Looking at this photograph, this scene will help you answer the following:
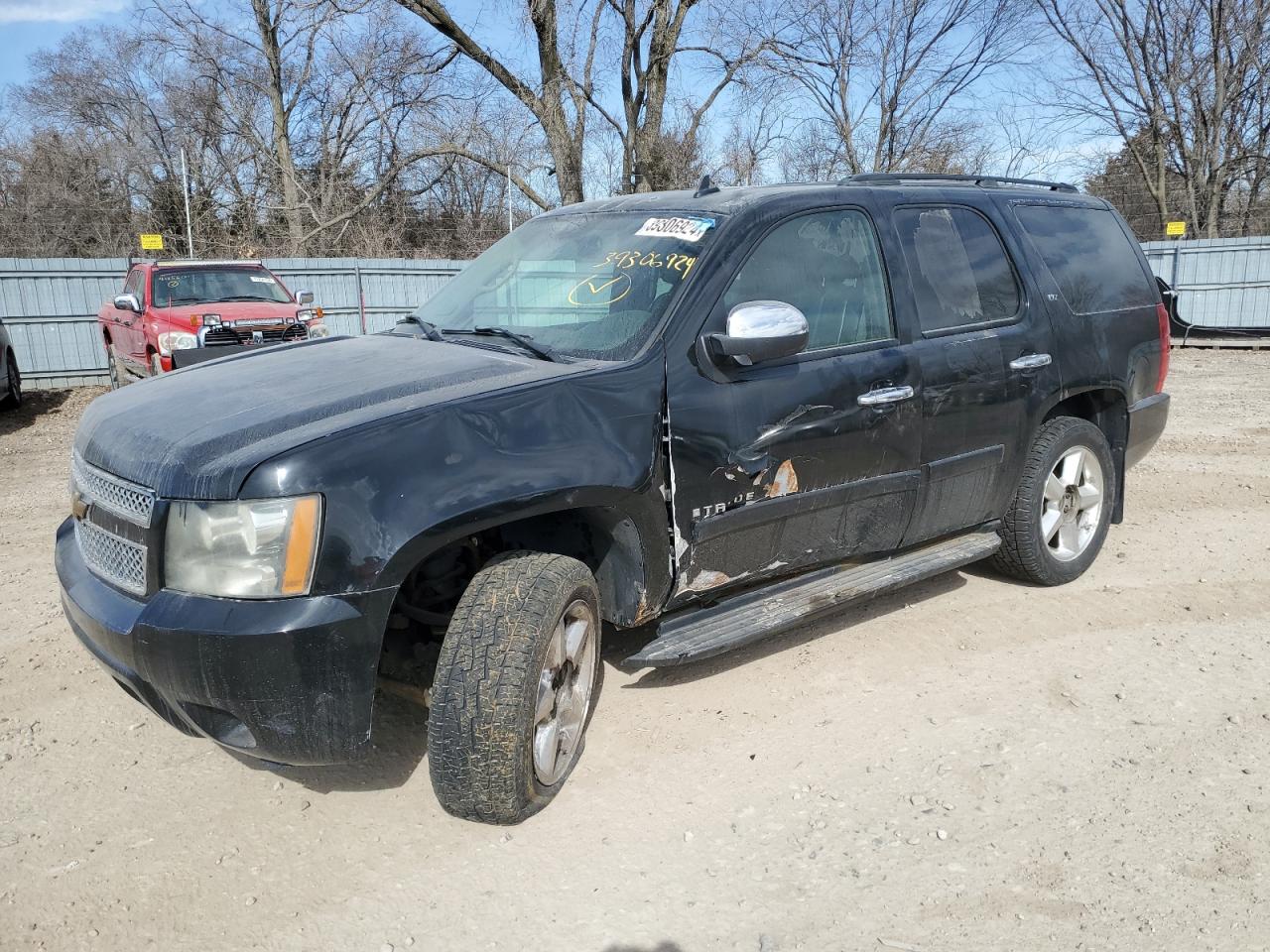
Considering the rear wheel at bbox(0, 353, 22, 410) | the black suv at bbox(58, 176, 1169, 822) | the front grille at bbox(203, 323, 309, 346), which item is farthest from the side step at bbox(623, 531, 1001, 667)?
the rear wheel at bbox(0, 353, 22, 410)

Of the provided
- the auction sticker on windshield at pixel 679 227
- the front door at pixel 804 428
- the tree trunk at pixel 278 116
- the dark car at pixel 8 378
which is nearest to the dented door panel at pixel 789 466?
the front door at pixel 804 428

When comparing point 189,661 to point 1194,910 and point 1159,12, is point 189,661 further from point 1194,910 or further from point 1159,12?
point 1159,12

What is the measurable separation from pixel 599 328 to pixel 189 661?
5.54 ft

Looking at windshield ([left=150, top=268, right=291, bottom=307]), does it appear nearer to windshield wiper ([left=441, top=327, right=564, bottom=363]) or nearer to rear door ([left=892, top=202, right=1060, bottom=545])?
windshield wiper ([left=441, top=327, right=564, bottom=363])

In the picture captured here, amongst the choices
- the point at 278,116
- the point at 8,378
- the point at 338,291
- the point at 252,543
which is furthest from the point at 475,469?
the point at 278,116

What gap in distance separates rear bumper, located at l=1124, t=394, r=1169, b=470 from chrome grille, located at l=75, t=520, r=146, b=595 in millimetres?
4649

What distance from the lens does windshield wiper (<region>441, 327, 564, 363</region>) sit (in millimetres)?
3393

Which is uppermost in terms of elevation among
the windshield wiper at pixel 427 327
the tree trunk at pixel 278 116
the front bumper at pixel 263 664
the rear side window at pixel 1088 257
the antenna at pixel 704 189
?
the tree trunk at pixel 278 116

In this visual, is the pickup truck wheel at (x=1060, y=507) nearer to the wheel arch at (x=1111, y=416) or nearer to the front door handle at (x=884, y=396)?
the wheel arch at (x=1111, y=416)

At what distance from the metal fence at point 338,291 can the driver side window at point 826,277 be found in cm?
1007

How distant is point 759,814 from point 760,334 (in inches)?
60.3

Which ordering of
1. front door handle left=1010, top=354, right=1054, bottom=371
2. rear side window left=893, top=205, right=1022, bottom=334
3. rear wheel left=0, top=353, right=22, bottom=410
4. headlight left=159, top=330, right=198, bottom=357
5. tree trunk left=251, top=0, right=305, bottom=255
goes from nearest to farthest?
rear side window left=893, top=205, right=1022, bottom=334 → front door handle left=1010, top=354, right=1054, bottom=371 → headlight left=159, top=330, right=198, bottom=357 → rear wheel left=0, top=353, right=22, bottom=410 → tree trunk left=251, top=0, right=305, bottom=255

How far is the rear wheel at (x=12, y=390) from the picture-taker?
12055 millimetres

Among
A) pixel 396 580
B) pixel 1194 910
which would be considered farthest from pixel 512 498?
pixel 1194 910
